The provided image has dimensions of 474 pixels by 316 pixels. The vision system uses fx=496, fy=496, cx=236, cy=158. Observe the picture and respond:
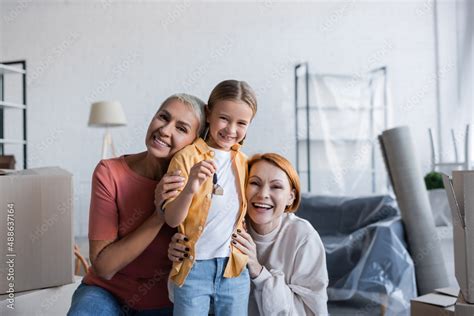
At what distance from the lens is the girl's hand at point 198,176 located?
43.8 inches

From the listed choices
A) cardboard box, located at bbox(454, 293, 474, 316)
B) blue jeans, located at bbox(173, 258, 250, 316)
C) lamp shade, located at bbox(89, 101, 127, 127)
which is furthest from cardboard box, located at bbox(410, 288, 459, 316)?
lamp shade, located at bbox(89, 101, 127, 127)

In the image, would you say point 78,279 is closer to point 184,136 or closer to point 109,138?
point 184,136

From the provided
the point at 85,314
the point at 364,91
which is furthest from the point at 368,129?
the point at 85,314

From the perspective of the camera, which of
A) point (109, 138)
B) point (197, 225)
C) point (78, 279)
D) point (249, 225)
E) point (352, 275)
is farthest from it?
point (109, 138)

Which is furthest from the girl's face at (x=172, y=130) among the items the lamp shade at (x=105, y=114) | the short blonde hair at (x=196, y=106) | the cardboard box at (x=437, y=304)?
the lamp shade at (x=105, y=114)

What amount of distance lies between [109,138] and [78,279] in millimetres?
3452

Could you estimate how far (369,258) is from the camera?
275 centimetres

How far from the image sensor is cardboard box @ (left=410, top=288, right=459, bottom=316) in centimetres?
156

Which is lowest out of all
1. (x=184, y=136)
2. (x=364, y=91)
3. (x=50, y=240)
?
(x=50, y=240)

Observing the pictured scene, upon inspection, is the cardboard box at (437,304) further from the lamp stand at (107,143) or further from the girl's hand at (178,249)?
the lamp stand at (107,143)

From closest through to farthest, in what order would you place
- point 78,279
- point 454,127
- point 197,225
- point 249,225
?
point 197,225 < point 249,225 < point 78,279 < point 454,127

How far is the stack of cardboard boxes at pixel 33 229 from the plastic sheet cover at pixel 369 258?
1.78 metres

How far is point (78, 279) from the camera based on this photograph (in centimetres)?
171

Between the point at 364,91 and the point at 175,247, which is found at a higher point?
the point at 364,91
